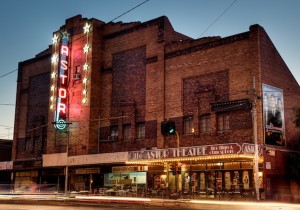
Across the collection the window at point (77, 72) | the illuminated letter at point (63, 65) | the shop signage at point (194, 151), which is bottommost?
the shop signage at point (194, 151)

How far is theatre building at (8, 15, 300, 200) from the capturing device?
33312mm

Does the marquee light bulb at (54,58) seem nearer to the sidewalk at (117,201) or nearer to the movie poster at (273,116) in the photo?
the sidewalk at (117,201)

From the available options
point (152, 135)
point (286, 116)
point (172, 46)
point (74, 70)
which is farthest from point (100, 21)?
point (286, 116)

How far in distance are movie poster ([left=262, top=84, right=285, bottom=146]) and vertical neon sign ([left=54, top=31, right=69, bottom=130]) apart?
1989 centimetres

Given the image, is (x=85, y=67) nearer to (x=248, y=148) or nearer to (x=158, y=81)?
(x=158, y=81)

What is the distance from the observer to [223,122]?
34875mm

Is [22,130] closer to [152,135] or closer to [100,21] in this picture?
[100,21]

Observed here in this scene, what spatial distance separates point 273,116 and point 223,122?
3653 mm

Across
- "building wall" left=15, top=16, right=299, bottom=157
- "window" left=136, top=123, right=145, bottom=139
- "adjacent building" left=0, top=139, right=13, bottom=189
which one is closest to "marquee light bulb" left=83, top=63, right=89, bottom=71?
"building wall" left=15, top=16, right=299, bottom=157

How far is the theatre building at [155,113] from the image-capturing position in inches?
1312

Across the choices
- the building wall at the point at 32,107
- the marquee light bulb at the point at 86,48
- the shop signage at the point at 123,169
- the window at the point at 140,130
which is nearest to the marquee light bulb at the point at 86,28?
the marquee light bulb at the point at 86,48

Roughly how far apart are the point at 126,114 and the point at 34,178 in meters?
15.1

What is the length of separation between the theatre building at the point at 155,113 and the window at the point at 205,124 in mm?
113

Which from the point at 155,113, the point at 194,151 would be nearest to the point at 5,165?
the point at 155,113
